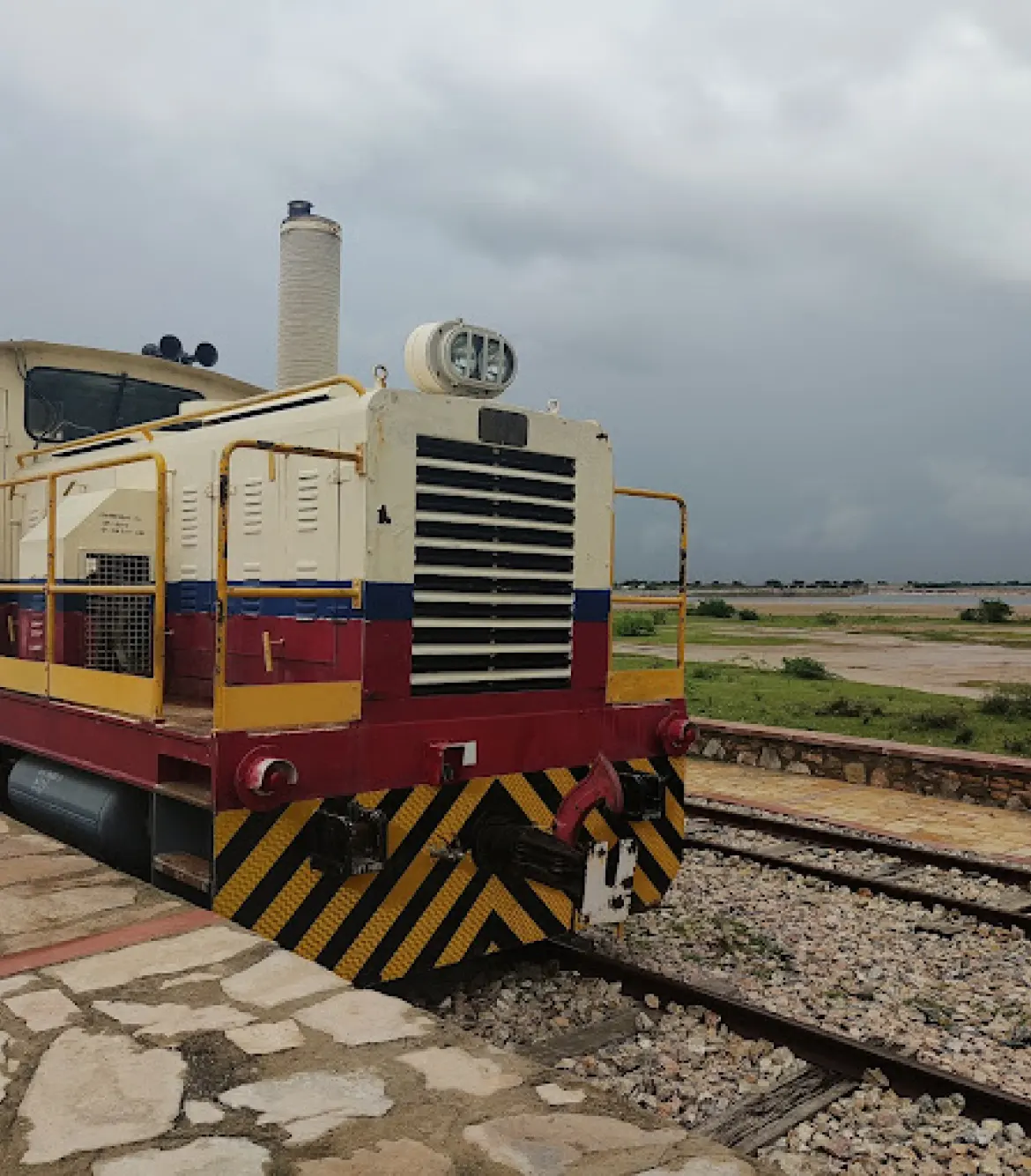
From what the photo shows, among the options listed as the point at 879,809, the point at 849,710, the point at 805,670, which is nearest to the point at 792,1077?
the point at 879,809

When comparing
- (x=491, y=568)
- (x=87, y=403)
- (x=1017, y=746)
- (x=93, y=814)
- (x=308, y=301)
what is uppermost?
(x=308, y=301)

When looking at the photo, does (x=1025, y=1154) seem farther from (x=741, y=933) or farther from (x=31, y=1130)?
(x=31, y=1130)

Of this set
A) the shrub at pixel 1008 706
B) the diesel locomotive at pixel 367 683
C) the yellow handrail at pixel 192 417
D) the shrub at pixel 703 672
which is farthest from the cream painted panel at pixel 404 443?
the shrub at pixel 703 672

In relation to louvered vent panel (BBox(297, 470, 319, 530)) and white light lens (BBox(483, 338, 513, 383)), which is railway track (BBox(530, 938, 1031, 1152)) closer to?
louvered vent panel (BBox(297, 470, 319, 530))

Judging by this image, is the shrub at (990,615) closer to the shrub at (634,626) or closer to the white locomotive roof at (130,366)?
the shrub at (634,626)

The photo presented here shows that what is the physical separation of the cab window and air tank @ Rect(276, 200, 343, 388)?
0.71m

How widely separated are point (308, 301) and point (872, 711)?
10.7m

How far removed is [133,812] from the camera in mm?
4629

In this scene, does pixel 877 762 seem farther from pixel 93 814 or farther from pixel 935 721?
pixel 93 814

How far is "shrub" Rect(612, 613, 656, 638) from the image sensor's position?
35750 mm

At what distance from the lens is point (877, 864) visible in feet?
24.2

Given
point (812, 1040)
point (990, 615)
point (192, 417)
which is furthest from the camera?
point (990, 615)

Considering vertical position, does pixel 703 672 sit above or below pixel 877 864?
above

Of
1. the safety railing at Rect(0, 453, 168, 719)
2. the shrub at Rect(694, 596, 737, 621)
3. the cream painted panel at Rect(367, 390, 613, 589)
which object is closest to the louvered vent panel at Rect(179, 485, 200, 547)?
the safety railing at Rect(0, 453, 168, 719)
